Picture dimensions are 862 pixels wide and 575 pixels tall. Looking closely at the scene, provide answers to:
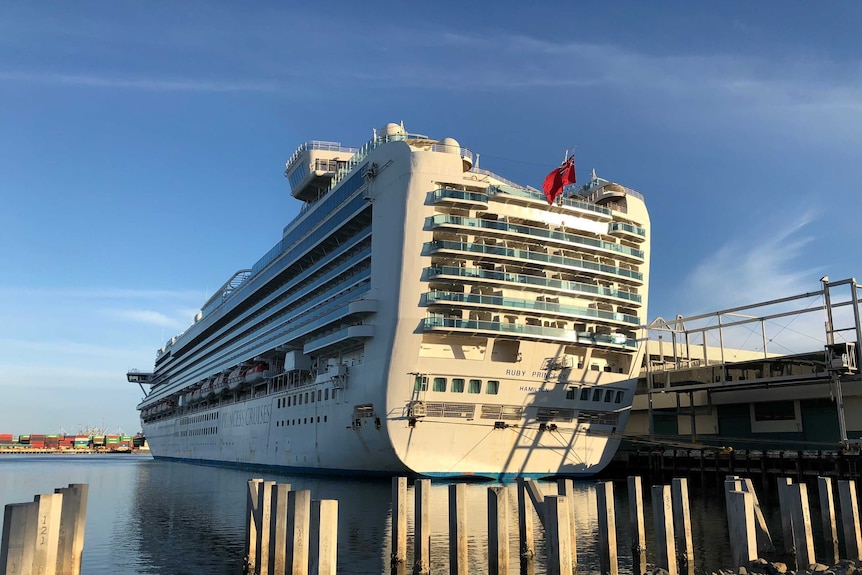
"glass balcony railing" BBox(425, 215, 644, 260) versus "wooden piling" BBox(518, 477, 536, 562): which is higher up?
"glass balcony railing" BBox(425, 215, 644, 260)

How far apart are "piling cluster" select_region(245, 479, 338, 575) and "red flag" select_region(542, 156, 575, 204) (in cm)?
2889

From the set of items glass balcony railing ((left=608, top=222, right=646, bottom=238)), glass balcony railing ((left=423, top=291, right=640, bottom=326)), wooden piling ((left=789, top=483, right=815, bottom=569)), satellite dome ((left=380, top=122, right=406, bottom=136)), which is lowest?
wooden piling ((left=789, top=483, right=815, bottom=569))

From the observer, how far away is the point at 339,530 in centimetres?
2367

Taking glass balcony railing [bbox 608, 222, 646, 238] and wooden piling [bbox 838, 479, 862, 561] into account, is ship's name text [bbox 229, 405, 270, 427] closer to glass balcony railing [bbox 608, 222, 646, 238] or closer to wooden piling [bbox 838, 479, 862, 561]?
glass balcony railing [bbox 608, 222, 646, 238]

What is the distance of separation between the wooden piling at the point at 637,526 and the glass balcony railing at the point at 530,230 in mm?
23513

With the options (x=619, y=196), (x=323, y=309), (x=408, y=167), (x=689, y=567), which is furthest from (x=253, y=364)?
(x=689, y=567)

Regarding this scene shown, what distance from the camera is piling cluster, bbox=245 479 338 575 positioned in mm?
12711

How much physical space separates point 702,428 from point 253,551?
4245cm

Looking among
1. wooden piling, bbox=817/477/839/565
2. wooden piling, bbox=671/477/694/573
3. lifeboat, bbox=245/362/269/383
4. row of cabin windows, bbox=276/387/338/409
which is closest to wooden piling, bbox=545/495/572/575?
wooden piling, bbox=671/477/694/573

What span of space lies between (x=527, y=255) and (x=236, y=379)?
38322mm

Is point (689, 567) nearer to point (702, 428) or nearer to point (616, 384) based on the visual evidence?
point (616, 384)

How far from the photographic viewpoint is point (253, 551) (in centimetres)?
1756

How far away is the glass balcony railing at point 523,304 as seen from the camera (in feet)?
127

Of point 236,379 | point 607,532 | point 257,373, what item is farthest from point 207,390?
point 607,532
